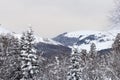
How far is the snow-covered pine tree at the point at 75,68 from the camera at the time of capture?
48166 mm

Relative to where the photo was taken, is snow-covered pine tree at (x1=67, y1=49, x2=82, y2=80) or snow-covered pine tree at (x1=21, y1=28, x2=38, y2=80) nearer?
snow-covered pine tree at (x1=21, y1=28, x2=38, y2=80)

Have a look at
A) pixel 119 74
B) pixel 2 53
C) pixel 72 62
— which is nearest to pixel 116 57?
pixel 119 74

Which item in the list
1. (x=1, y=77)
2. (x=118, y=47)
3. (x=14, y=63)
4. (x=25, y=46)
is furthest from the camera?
(x=118, y=47)

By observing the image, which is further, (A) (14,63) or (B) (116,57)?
(A) (14,63)

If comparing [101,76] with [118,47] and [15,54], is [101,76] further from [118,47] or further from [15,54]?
[118,47]

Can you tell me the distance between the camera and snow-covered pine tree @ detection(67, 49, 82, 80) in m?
48.2

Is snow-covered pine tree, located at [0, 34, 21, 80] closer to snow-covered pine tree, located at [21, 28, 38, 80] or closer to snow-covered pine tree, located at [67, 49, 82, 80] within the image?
snow-covered pine tree, located at [21, 28, 38, 80]

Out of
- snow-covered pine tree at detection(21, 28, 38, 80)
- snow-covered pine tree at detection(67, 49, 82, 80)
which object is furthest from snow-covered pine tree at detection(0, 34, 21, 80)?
snow-covered pine tree at detection(67, 49, 82, 80)

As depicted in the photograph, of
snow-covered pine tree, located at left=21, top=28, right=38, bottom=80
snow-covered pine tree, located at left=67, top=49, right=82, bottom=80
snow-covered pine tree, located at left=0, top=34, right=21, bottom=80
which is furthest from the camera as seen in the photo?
snow-covered pine tree, located at left=67, top=49, right=82, bottom=80

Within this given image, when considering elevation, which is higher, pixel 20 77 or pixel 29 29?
pixel 29 29

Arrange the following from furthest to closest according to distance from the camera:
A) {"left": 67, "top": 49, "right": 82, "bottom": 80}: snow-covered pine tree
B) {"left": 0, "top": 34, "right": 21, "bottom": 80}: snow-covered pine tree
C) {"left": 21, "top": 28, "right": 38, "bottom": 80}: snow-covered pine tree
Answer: {"left": 67, "top": 49, "right": 82, "bottom": 80}: snow-covered pine tree
{"left": 21, "top": 28, "right": 38, "bottom": 80}: snow-covered pine tree
{"left": 0, "top": 34, "right": 21, "bottom": 80}: snow-covered pine tree

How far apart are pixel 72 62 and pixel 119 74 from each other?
19820 millimetres

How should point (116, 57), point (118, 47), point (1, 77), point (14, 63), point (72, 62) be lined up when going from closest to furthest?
point (116, 57)
point (1, 77)
point (14, 63)
point (72, 62)
point (118, 47)

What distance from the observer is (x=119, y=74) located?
95.4ft
